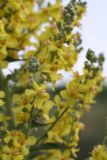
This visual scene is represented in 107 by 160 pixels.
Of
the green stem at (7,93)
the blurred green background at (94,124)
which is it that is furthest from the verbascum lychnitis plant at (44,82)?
the blurred green background at (94,124)

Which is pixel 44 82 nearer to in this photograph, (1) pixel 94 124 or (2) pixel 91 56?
(2) pixel 91 56

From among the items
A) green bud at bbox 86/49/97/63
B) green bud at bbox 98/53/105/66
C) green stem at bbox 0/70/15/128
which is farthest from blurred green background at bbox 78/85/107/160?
green bud at bbox 86/49/97/63

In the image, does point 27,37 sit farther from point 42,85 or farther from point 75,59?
point 42,85

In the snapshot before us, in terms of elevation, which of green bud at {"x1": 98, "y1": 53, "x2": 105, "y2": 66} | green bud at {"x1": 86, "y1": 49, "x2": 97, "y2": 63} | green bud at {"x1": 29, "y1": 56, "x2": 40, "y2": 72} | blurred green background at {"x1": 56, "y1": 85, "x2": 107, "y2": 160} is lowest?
green bud at {"x1": 29, "y1": 56, "x2": 40, "y2": 72}

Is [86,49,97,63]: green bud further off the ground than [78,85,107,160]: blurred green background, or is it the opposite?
[78,85,107,160]: blurred green background

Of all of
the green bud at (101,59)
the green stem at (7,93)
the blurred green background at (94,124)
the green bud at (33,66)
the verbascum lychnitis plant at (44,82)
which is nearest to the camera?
the green bud at (33,66)

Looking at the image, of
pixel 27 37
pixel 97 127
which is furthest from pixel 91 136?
pixel 27 37

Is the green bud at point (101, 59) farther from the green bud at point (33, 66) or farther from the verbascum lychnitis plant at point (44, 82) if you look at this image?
the green bud at point (33, 66)

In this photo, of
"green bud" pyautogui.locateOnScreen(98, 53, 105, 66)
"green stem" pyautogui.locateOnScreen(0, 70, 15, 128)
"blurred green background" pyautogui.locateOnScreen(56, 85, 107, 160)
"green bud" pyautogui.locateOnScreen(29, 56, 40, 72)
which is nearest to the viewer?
"green bud" pyautogui.locateOnScreen(29, 56, 40, 72)

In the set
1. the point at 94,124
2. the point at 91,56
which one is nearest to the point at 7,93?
the point at 91,56

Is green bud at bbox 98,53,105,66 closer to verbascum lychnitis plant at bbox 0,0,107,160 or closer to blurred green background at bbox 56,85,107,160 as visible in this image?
verbascum lychnitis plant at bbox 0,0,107,160

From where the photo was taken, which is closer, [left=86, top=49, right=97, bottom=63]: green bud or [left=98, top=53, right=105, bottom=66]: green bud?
[left=86, top=49, right=97, bottom=63]: green bud
